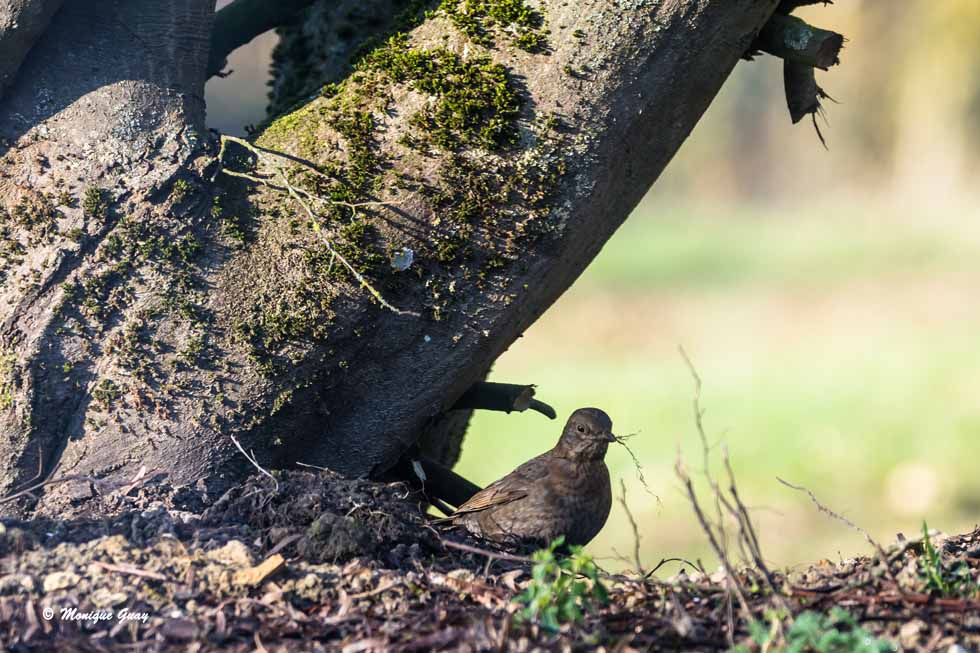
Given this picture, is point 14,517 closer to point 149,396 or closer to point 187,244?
point 149,396

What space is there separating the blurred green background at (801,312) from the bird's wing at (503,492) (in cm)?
89

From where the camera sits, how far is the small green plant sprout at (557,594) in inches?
91.9

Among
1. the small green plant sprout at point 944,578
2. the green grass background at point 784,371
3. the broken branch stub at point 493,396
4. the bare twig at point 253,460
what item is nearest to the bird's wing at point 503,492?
the broken branch stub at point 493,396

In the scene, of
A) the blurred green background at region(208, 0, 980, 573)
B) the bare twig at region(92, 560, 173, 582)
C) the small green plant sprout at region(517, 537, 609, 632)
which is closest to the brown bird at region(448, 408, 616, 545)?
the blurred green background at region(208, 0, 980, 573)

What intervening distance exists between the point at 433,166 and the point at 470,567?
1.25 meters

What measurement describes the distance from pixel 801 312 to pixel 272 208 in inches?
518

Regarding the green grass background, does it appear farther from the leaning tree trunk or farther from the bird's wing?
the leaning tree trunk

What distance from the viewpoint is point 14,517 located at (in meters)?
2.96

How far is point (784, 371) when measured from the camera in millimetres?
12664

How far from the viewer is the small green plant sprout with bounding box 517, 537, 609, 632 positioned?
233 centimetres

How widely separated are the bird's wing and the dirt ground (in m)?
0.88

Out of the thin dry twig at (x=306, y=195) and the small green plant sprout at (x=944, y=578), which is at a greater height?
the thin dry twig at (x=306, y=195)

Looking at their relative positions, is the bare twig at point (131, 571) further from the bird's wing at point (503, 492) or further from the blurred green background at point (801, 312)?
the bird's wing at point (503, 492)

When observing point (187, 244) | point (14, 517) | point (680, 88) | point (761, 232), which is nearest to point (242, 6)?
point (187, 244)
